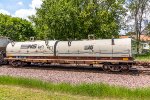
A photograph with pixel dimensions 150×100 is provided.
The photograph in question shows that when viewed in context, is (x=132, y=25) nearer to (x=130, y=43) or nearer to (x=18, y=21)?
(x=18, y=21)

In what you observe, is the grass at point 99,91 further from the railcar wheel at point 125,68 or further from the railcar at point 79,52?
the railcar at point 79,52

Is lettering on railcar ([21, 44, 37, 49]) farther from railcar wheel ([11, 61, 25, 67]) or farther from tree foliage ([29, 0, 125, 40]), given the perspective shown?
tree foliage ([29, 0, 125, 40])

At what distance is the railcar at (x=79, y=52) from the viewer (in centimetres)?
2569

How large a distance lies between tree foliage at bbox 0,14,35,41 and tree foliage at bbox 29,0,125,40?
50.0 feet

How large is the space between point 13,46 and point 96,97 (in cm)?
1857

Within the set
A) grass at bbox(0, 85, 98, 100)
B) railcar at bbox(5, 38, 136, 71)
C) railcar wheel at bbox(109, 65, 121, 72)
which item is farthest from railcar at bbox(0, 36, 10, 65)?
grass at bbox(0, 85, 98, 100)

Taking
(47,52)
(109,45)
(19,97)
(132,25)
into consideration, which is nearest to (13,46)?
(47,52)

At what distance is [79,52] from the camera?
2781cm

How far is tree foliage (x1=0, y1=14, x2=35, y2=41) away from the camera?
63938 millimetres

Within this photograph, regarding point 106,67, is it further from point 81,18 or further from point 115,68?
point 81,18

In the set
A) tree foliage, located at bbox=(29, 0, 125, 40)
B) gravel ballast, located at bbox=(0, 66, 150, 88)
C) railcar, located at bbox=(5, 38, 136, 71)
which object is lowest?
gravel ballast, located at bbox=(0, 66, 150, 88)

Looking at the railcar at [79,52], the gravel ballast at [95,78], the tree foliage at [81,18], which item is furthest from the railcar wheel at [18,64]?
the tree foliage at [81,18]

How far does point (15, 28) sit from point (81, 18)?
28.9 m

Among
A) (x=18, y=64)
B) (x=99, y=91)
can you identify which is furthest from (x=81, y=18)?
(x=99, y=91)
